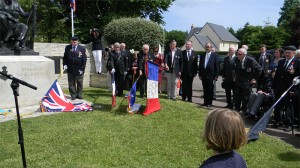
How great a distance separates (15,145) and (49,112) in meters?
2.88

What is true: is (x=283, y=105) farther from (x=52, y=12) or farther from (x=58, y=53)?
(x=52, y=12)

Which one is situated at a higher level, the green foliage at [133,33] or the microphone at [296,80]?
the green foliage at [133,33]

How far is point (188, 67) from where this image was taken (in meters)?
10.8

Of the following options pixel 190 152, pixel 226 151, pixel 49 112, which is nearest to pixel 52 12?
pixel 49 112

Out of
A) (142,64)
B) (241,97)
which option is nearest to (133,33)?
(142,64)

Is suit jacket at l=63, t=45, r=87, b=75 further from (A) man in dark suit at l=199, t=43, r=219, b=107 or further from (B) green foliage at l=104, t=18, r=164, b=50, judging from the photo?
(B) green foliage at l=104, t=18, r=164, b=50

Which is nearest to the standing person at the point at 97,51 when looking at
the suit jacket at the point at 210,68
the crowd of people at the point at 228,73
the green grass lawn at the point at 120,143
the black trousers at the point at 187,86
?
the crowd of people at the point at 228,73

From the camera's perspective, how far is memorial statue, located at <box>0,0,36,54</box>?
1012cm

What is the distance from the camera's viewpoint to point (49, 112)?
9078 mm

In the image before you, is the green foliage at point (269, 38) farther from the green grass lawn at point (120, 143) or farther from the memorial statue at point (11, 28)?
the green grass lawn at point (120, 143)

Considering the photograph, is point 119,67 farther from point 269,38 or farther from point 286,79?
point 269,38

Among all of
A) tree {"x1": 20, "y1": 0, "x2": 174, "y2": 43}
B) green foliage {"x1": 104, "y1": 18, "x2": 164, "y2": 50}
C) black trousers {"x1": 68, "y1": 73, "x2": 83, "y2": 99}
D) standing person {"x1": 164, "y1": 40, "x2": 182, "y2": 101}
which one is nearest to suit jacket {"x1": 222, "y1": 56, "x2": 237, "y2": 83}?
standing person {"x1": 164, "y1": 40, "x2": 182, "y2": 101}

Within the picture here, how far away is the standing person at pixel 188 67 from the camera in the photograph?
10.8 m

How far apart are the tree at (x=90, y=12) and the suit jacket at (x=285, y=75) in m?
19.2
